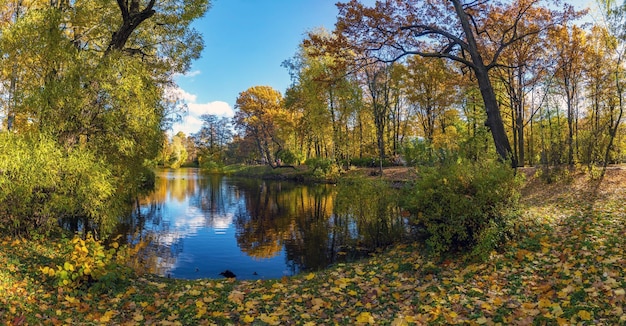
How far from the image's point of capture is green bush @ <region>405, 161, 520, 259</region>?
5.70 metres

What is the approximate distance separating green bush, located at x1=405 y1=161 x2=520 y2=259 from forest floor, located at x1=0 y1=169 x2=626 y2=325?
1.01 feet

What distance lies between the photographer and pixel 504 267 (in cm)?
525

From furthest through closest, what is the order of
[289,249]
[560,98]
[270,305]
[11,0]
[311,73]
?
1. [311,73]
2. [560,98]
3. [11,0]
4. [289,249]
5. [270,305]

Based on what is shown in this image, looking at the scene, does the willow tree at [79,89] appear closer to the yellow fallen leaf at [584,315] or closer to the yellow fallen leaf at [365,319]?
the yellow fallen leaf at [365,319]

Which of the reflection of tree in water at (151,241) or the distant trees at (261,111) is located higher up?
the distant trees at (261,111)

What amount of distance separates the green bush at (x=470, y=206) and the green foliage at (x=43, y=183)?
6.90 m

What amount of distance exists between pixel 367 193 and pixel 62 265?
626cm

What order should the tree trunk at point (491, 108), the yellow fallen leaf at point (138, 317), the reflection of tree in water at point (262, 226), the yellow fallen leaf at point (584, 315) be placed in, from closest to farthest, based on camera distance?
1. the yellow fallen leaf at point (584, 315)
2. the yellow fallen leaf at point (138, 317)
3. the tree trunk at point (491, 108)
4. the reflection of tree in water at point (262, 226)

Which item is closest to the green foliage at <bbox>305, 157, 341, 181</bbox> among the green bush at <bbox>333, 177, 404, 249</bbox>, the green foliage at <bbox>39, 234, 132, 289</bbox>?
the green bush at <bbox>333, 177, 404, 249</bbox>

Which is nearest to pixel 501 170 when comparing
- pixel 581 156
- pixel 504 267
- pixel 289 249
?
pixel 504 267

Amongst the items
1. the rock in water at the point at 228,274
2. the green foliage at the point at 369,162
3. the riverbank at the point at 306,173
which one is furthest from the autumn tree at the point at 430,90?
the rock in water at the point at 228,274

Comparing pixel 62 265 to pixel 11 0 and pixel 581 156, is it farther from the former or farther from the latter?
pixel 581 156

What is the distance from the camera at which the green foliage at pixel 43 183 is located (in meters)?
6.43

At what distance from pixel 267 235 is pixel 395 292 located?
754 centimetres
